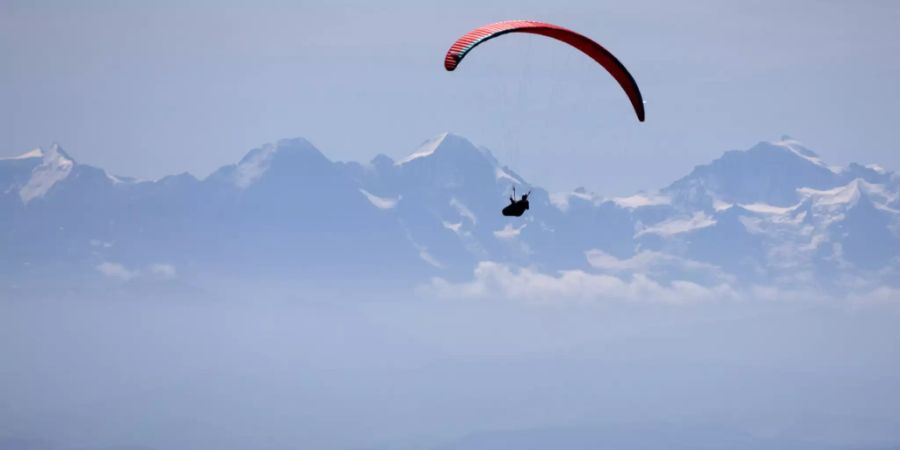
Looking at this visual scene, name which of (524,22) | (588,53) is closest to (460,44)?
(524,22)

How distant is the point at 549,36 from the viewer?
244 ft

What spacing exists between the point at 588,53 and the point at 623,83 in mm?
2610

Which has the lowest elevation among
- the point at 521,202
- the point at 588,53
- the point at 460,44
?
the point at 521,202

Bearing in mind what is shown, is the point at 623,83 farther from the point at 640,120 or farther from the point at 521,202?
the point at 521,202

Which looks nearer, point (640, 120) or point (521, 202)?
point (521, 202)

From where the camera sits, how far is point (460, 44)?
2667 inches

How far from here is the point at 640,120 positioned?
76.3 meters

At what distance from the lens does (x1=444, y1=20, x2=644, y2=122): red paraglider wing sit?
67.1 metres

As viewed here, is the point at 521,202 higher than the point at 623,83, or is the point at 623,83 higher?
the point at 623,83

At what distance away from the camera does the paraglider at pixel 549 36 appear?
67250mm

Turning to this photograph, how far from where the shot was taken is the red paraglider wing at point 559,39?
2643 inches

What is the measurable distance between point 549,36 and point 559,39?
84 cm

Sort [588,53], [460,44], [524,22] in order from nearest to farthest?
[460,44], [524,22], [588,53]

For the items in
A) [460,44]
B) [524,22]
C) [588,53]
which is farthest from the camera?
[588,53]
